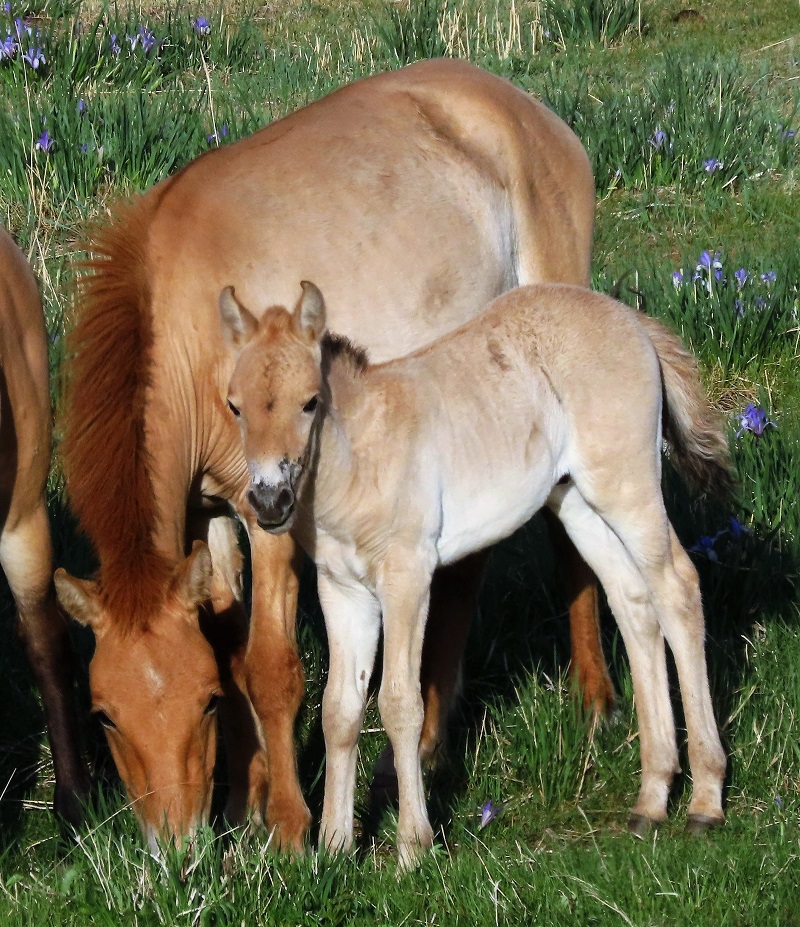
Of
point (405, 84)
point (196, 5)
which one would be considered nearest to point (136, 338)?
point (405, 84)

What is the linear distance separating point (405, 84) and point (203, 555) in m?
2.44

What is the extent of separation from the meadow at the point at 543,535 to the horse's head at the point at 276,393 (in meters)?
0.85

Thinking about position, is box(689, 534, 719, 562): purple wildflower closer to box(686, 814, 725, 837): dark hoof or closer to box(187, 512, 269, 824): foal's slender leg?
box(686, 814, 725, 837): dark hoof

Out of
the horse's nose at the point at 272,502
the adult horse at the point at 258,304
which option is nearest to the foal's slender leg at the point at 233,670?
the adult horse at the point at 258,304

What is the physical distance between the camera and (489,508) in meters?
3.52

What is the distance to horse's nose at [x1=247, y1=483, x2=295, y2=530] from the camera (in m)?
2.81

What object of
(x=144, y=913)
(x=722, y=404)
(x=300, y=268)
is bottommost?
(x=722, y=404)

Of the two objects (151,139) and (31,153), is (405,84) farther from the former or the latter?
(31,153)

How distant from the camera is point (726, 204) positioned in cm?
810

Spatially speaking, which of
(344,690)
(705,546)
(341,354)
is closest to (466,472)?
(341,354)

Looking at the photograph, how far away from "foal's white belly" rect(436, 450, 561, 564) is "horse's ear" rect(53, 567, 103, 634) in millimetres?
861

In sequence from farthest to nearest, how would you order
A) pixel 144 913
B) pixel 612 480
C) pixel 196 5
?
pixel 196 5
pixel 612 480
pixel 144 913

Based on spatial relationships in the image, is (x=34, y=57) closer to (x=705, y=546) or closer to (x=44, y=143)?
(x=44, y=143)

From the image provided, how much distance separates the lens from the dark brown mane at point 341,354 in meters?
3.26
